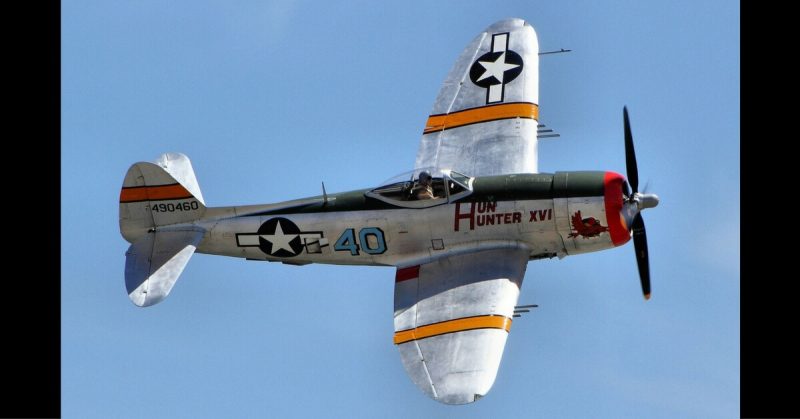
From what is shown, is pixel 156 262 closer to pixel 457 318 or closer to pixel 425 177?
pixel 425 177

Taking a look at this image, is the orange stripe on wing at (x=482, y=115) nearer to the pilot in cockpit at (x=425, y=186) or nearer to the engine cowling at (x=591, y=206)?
the pilot in cockpit at (x=425, y=186)

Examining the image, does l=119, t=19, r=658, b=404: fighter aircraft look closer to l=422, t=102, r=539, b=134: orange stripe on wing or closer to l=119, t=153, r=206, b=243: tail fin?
l=119, t=153, r=206, b=243: tail fin

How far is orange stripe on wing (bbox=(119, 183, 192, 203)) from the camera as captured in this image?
29.2 m

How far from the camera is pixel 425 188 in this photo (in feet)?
91.4

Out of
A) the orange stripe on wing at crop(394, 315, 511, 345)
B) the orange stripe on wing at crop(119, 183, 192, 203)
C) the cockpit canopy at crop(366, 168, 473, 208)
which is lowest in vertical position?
the orange stripe on wing at crop(394, 315, 511, 345)

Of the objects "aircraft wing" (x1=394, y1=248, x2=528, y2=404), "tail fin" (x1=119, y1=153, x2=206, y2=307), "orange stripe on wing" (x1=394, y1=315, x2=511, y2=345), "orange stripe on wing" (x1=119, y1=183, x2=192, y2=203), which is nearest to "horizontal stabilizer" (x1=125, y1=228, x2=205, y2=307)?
"tail fin" (x1=119, y1=153, x2=206, y2=307)

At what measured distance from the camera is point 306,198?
28.6 m

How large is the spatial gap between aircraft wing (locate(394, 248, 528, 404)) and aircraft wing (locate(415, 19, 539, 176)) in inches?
85.3

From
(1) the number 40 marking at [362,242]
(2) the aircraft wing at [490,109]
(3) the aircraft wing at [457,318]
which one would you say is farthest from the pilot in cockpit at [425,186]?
(2) the aircraft wing at [490,109]

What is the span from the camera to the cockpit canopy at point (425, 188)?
2777 cm

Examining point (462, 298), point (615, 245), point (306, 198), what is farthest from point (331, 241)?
point (615, 245)

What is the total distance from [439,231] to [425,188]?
738 millimetres

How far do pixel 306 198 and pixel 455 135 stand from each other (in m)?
3.27

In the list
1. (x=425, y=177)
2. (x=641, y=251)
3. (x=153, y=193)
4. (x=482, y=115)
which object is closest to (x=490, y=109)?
(x=482, y=115)
